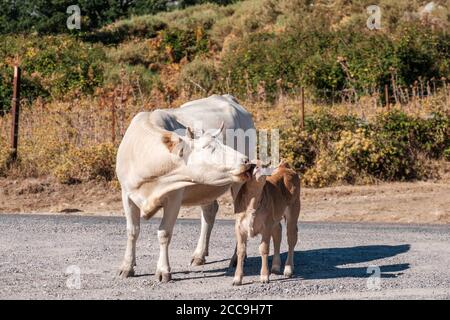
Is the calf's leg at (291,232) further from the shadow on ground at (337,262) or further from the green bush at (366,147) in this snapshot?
the green bush at (366,147)

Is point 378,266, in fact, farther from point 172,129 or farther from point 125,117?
point 125,117

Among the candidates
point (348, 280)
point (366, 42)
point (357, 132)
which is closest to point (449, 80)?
point (366, 42)

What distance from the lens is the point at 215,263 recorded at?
12562 millimetres

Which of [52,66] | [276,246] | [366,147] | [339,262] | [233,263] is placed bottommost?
[339,262]

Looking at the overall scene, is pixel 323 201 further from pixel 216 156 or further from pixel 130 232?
pixel 216 156

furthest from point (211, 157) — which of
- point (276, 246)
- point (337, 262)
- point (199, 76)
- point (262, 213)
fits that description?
point (199, 76)

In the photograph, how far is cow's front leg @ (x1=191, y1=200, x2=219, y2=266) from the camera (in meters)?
12.4

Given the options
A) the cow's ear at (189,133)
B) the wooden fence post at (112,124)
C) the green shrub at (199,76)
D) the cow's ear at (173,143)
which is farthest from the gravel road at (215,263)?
the green shrub at (199,76)

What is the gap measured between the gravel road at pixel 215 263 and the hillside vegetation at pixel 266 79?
210 inches

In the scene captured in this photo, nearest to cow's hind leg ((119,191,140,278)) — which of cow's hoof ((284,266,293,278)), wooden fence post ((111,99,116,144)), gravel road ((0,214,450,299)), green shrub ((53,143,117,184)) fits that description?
gravel road ((0,214,450,299))

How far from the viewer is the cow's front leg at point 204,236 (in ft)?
40.7

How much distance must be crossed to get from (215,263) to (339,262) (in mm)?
1594

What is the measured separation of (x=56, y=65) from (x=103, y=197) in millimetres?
16933

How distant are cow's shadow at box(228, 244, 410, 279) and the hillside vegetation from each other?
26.0ft
